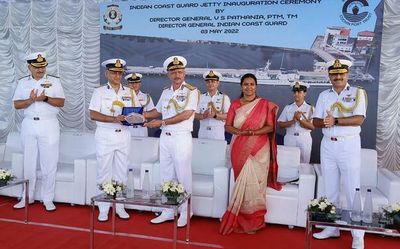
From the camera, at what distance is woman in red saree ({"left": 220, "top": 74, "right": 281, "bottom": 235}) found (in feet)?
13.5

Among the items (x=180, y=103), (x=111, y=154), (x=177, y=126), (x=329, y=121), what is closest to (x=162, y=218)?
(x=111, y=154)

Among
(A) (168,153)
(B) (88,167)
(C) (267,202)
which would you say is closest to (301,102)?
(C) (267,202)

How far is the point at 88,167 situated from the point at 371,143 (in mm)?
3856

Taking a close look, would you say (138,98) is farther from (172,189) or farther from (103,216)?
(172,189)

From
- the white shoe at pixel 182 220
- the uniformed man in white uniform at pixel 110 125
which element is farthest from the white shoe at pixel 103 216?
the white shoe at pixel 182 220

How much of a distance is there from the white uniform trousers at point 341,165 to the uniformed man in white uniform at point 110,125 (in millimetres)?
2058

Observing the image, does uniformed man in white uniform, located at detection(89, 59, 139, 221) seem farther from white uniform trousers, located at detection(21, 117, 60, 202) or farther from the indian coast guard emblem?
the indian coast guard emblem

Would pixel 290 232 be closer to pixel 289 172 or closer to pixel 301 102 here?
pixel 289 172

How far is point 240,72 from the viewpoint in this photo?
6461 mm

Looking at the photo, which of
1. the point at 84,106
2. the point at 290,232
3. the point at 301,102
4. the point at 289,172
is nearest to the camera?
the point at 290,232

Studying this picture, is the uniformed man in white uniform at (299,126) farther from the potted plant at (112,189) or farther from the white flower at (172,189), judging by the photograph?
the potted plant at (112,189)

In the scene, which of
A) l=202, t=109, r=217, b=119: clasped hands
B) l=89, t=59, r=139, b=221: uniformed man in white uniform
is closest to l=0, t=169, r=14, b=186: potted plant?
l=89, t=59, r=139, b=221: uniformed man in white uniform

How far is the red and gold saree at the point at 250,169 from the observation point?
13.5ft

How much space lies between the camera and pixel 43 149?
477 centimetres
